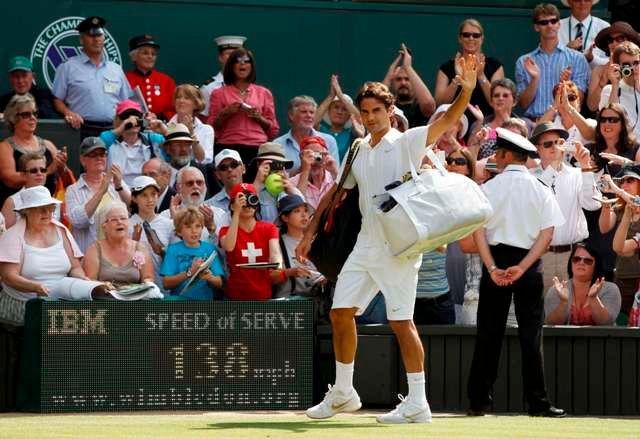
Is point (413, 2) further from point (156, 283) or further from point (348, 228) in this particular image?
point (348, 228)

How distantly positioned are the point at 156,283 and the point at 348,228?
312cm

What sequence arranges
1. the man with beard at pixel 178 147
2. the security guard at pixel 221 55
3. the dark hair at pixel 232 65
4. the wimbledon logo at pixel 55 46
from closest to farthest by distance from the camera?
the man with beard at pixel 178 147 < the dark hair at pixel 232 65 < the security guard at pixel 221 55 < the wimbledon logo at pixel 55 46

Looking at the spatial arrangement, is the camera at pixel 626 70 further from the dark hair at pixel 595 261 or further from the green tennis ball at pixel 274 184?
the green tennis ball at pixel 274 184

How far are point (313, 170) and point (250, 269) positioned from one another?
2.00 metres

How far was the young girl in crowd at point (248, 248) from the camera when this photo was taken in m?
12.6

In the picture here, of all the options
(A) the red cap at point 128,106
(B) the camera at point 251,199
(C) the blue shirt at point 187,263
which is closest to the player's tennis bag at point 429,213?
(C) the blue shirt at point 187,263

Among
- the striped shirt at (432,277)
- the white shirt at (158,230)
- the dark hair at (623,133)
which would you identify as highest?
the dark hair at (623,133)

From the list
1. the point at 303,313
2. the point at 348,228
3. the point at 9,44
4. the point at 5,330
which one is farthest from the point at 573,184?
the point at 9,44

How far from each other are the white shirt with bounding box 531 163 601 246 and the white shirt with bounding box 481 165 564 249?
211cm

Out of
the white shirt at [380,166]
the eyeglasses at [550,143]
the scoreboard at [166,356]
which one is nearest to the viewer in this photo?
the white shirt at [380,166]

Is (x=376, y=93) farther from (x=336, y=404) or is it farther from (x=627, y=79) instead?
(x=627, y=79)

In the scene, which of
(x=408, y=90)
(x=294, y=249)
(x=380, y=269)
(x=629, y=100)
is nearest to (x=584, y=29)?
(x=629, y=100)

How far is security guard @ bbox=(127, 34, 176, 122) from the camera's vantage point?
15555mm

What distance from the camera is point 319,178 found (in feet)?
46.9
